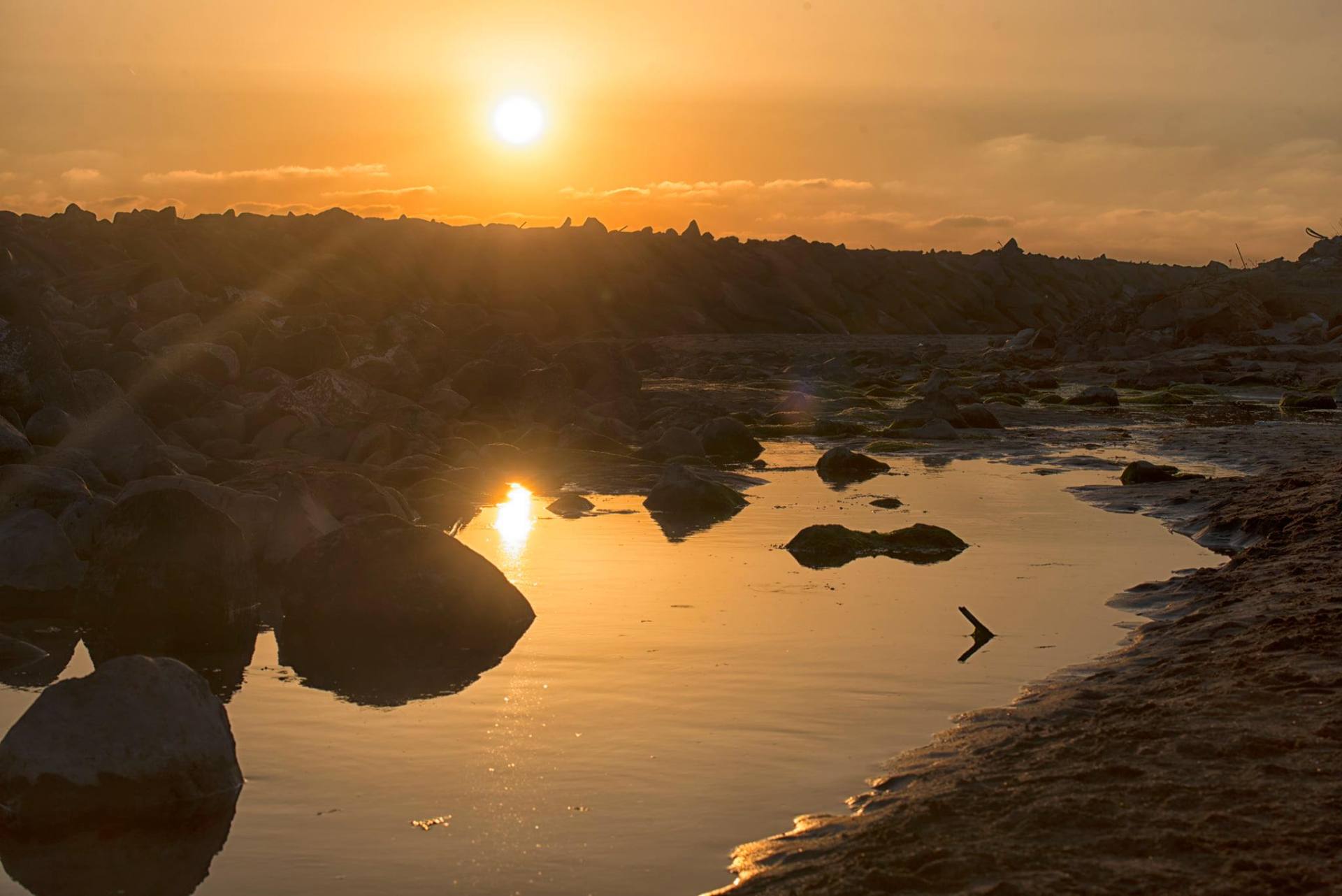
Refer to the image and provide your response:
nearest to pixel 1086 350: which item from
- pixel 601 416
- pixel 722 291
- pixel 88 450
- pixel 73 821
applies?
pixel 601 416

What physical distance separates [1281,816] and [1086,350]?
41323 mm

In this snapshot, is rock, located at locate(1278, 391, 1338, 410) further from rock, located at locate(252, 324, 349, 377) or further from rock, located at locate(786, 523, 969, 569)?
rock, located at locate(252, 324, 349, 377)

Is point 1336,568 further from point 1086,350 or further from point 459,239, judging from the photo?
point 459,239

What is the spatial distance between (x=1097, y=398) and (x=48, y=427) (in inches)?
891

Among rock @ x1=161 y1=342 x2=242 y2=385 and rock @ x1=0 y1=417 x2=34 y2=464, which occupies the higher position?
rock @ x1=161 y1=342 x2=242 y2=385

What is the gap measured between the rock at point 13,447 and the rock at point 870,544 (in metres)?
7.34

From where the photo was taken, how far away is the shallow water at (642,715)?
17.5 ft

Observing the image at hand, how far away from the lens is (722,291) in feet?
238

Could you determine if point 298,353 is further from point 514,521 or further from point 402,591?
point 402,591

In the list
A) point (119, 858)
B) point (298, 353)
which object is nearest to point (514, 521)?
point (119, 858)

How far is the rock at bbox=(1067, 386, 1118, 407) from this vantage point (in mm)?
30625

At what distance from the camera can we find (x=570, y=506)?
51.0ft

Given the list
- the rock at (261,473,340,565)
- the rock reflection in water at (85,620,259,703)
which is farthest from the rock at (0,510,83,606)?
the rock at (261,473,340,565)

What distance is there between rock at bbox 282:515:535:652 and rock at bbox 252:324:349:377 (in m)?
A: 13.8
